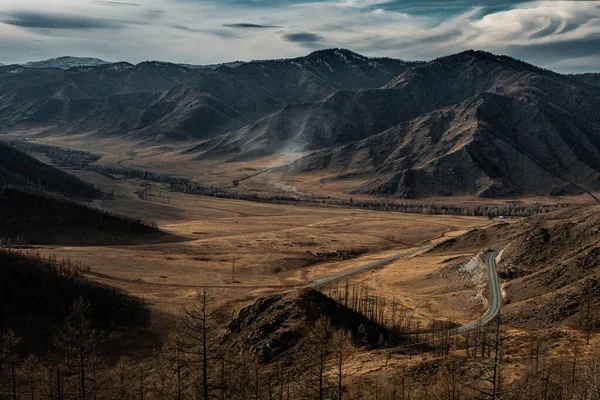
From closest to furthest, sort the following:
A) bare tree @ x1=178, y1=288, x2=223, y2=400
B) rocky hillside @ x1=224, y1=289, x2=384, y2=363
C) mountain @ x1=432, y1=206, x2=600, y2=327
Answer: bare tree @ x1=178, y1=288, x2=223, y2=400 < rocky hillside @ x1=224, y1=289, x2=384, y2=363 < mountain @ x1=432, y1=206, x2=600, y2=327

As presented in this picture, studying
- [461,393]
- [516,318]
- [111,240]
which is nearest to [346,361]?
[461,393]

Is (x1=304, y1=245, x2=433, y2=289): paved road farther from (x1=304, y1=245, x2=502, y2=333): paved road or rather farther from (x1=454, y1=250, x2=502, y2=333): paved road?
(x1=454, y1=250, x2=502, y2=333): paved road

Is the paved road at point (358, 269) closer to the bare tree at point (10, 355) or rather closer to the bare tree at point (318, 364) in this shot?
the bare tree at point (318, 364)

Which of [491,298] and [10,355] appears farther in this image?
[491,298]

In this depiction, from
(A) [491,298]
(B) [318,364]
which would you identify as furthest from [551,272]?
(B) [318,364]

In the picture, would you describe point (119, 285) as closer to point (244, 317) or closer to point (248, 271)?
point (248, 271)

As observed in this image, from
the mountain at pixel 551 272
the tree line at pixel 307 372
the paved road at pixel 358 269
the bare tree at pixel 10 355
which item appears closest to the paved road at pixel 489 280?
the paved road at pixel 358 269

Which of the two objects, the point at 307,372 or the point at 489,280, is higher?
the point at 307,372

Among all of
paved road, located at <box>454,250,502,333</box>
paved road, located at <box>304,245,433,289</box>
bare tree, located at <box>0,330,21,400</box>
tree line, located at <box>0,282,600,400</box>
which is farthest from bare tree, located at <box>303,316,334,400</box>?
paved road, located at <box>304,245,433,289</box>

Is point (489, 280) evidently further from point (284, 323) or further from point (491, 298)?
point (284, 323)
